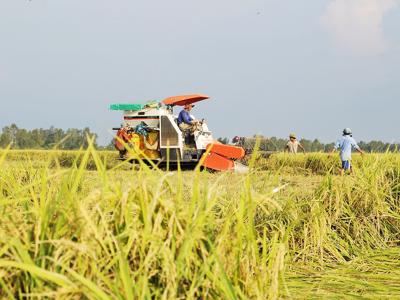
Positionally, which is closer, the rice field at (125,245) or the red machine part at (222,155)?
the rice field at (125,245)

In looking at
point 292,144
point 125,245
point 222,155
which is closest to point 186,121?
point 222,155

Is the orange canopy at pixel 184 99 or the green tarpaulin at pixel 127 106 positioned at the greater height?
the orange canopy at pixel 184 99

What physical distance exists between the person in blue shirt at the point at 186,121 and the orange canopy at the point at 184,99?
25 cm

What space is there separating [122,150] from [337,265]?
33.9ft

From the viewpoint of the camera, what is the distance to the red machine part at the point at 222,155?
43.0 ft

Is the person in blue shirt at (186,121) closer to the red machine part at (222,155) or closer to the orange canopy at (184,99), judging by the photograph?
the orange canopy at (184,99)

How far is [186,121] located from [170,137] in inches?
22.5

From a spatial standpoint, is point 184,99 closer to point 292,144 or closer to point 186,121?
point 186,121

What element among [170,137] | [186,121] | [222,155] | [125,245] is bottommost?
[222,155]

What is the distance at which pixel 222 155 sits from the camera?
43.6ft

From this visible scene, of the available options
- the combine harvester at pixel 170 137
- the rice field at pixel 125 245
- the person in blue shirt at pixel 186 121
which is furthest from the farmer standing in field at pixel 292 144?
the rice field at pixel 125 245

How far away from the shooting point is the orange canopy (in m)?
13.8

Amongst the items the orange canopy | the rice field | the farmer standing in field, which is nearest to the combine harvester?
the orange canopy

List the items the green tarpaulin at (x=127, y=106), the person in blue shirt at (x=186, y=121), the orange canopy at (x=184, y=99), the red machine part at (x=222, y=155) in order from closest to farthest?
the red machine part at (x=222, y=155) → the person in blue shirt at (x=186, y=121) → the orange canopy at (x=184, y=99) → the green tarpaulin at (x=127, y=106)
